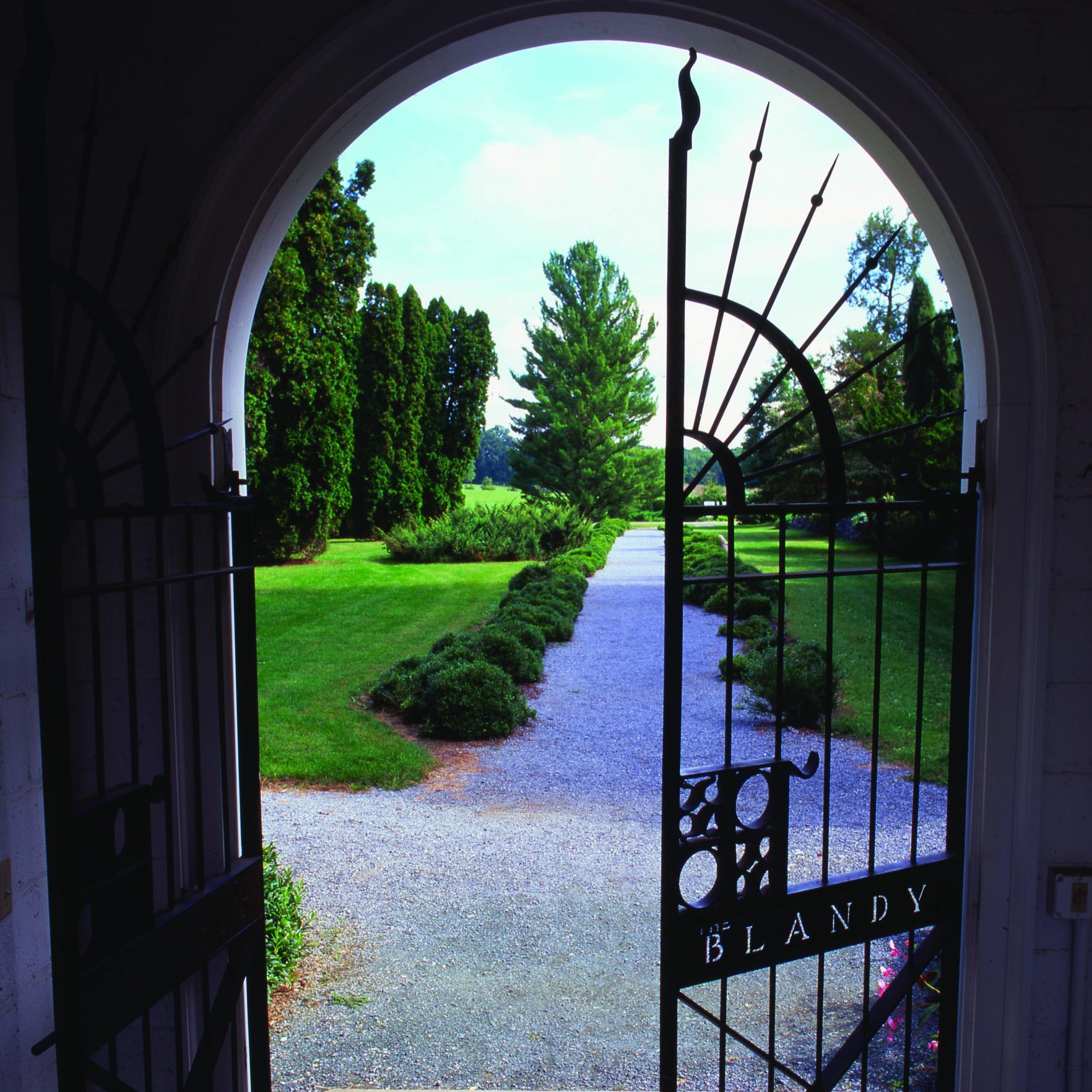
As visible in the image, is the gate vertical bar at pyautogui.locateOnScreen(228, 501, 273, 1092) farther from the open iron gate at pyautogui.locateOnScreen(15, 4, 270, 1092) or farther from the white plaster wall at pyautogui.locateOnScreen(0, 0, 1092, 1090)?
the white plaster wall at pyautogui.locateOnScreen(0, 0, 1092, 1090)

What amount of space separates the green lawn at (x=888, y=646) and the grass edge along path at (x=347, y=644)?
3.67m

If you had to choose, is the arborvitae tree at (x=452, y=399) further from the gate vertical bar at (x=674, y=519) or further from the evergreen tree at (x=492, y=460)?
the evergreen tree at (x=492, y=460)

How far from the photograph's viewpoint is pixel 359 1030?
10.8 ft

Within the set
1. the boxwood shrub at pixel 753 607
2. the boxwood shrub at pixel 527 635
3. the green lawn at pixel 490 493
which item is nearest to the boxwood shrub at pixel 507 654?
the boxwood shrub at pixel 527 635

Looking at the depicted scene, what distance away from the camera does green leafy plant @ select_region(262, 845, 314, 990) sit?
11.6 ft

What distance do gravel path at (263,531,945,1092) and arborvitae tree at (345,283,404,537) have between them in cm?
1271

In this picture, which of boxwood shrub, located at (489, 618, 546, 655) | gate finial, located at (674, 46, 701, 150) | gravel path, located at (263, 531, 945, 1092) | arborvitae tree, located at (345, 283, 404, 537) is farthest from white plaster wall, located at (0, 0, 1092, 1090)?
arborvitae tree, located at (345, 283, 404, 537)

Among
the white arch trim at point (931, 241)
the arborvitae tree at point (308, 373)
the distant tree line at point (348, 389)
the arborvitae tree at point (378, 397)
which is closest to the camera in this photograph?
the white arch trim at point (931, 241)

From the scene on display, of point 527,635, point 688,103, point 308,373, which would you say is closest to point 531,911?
point 688,103

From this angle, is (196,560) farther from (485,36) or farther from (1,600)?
(485,36)

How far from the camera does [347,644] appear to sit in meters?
10.1

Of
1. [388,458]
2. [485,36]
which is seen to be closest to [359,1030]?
[485,36]

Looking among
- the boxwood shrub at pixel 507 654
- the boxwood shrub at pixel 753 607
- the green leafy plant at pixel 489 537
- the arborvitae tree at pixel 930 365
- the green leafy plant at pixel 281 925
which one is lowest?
the green leafy plant at pixel 281 925

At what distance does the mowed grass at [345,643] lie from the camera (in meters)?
6.33
